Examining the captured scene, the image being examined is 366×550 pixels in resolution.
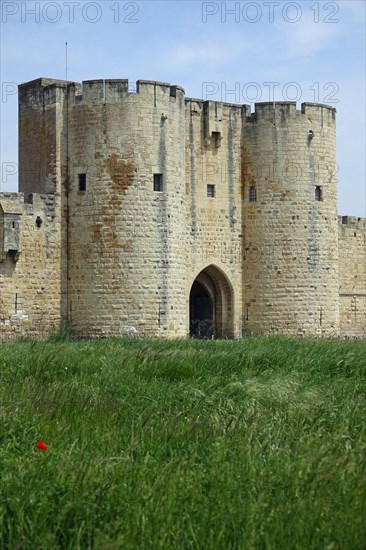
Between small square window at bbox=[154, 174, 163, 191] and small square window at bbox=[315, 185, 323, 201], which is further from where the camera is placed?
small square window at bbox=[315, 185, 323, 201]

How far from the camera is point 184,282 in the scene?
26938 millimetres

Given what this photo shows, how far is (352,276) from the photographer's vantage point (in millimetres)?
33031

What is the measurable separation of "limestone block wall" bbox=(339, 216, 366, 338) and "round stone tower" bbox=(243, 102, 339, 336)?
3303mm

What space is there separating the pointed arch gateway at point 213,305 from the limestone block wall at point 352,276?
4.79m

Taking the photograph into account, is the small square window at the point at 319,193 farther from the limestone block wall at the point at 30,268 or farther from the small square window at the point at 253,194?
the limestone block wall at the point at 30,268

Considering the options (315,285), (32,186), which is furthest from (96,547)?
(315,285)

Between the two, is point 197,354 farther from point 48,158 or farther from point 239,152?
point 239,152

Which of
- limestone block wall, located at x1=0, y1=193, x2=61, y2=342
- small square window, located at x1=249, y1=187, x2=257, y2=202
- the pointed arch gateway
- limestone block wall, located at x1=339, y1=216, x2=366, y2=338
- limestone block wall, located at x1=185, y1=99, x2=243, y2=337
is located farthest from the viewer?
limestone block wall, located at x1=339, y1=216, x2=366, y2=338

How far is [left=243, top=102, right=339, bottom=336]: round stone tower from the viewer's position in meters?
28.8

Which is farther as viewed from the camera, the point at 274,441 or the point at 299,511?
the point at 274,441

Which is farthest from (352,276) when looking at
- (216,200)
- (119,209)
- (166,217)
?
(119,209)

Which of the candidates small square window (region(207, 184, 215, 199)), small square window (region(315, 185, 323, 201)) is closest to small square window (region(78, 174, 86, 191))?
small square window (region(207, 184, 215, 199))

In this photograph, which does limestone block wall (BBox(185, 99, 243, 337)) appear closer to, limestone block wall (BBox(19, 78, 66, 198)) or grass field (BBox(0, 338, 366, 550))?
limestone block wall (BBox(19, 78, 66, 198))

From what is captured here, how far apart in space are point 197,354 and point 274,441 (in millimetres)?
7301
